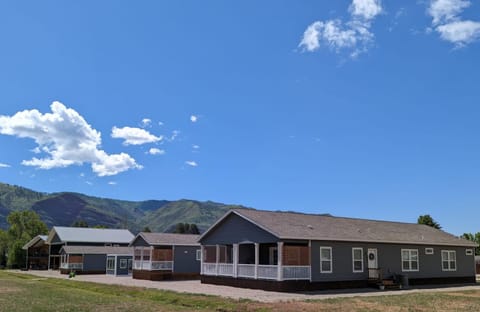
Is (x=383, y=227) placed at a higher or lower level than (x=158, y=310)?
higher

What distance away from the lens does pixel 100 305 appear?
2023 centimetres

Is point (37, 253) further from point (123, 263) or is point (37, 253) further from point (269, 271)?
point (269, 271)

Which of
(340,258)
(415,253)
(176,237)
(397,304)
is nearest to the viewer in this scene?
(397,304)

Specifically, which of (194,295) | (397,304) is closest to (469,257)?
(397,304)

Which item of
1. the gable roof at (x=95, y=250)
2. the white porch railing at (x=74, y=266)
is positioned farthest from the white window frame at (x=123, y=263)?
the white porch railing at (x=74, y=266)

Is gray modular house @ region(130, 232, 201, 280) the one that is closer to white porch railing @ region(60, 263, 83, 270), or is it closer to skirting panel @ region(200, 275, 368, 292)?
skirting panel @ region(200, 275, 368, 292)

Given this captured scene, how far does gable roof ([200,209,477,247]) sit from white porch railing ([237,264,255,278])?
2.49m

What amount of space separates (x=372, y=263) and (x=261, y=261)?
6674 mm

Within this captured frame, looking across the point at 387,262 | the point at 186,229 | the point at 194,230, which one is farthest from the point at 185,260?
the point at 186,229

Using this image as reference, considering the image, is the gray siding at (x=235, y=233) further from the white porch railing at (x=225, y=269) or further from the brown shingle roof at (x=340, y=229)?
the white porch railing at (x=225, y=269)

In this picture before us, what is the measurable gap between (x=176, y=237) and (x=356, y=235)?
17.9 meters

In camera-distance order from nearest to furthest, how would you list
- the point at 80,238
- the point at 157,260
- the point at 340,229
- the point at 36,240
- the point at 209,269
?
the point at 340,229 → the point at 209,269 → the point at 157,260 → the point at 80,238 → the point at 36,240

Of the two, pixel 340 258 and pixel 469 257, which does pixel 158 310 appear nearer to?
pixel 340 258

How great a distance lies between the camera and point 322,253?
2841 centimetres
